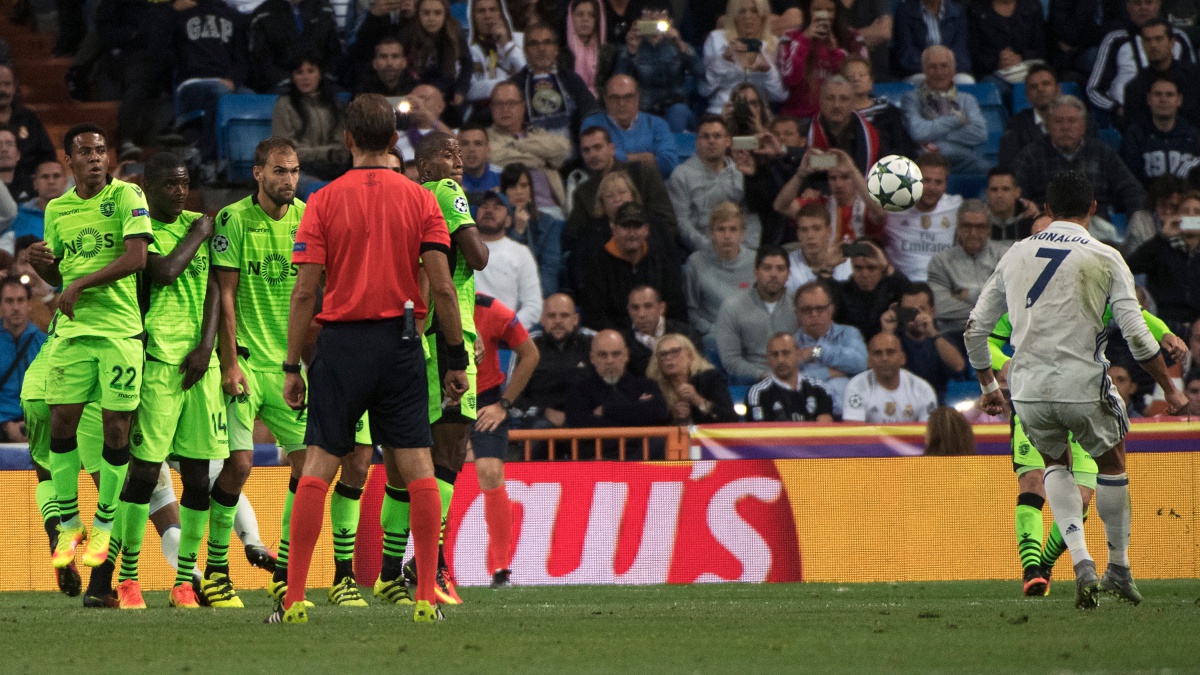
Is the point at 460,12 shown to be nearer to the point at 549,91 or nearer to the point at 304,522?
the point at 549,91

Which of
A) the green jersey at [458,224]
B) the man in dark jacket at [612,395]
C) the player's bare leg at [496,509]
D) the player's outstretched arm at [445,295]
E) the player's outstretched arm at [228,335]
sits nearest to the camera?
the player's outstretched arm at [445,295]

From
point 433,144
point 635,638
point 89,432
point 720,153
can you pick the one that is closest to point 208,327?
point 89,432

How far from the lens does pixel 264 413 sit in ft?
31.1

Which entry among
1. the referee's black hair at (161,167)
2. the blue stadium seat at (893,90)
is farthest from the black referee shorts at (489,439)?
the blue stadium seat at (893,90)

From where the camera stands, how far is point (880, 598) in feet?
32.0

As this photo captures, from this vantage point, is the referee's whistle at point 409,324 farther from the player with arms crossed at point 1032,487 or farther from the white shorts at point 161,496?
the player with arms crossed at point 1032,487

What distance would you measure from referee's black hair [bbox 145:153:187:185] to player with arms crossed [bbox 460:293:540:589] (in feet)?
6.61

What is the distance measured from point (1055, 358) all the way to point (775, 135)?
8.00m

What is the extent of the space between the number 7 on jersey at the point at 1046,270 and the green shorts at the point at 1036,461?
171 centimetres

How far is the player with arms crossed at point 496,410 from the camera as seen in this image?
409 inches

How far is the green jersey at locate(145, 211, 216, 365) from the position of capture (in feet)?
30.4

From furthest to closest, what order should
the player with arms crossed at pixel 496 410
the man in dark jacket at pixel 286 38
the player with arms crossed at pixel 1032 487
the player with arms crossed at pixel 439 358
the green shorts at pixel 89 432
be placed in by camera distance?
the man in dark jacket at pixel 286 38
the player with arms crossed at pixel 496 410
the player with arms crossed at pixel 1032 487
the green shorts at pixel 89 432
the player with arms crossed at pixel 439 358

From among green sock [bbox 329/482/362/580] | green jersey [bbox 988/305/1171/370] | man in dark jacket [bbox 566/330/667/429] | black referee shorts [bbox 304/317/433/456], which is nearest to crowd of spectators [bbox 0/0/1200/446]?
man in dark jacket [bbox 566/330/667/429]

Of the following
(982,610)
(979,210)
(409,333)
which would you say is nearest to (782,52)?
(979,210)
